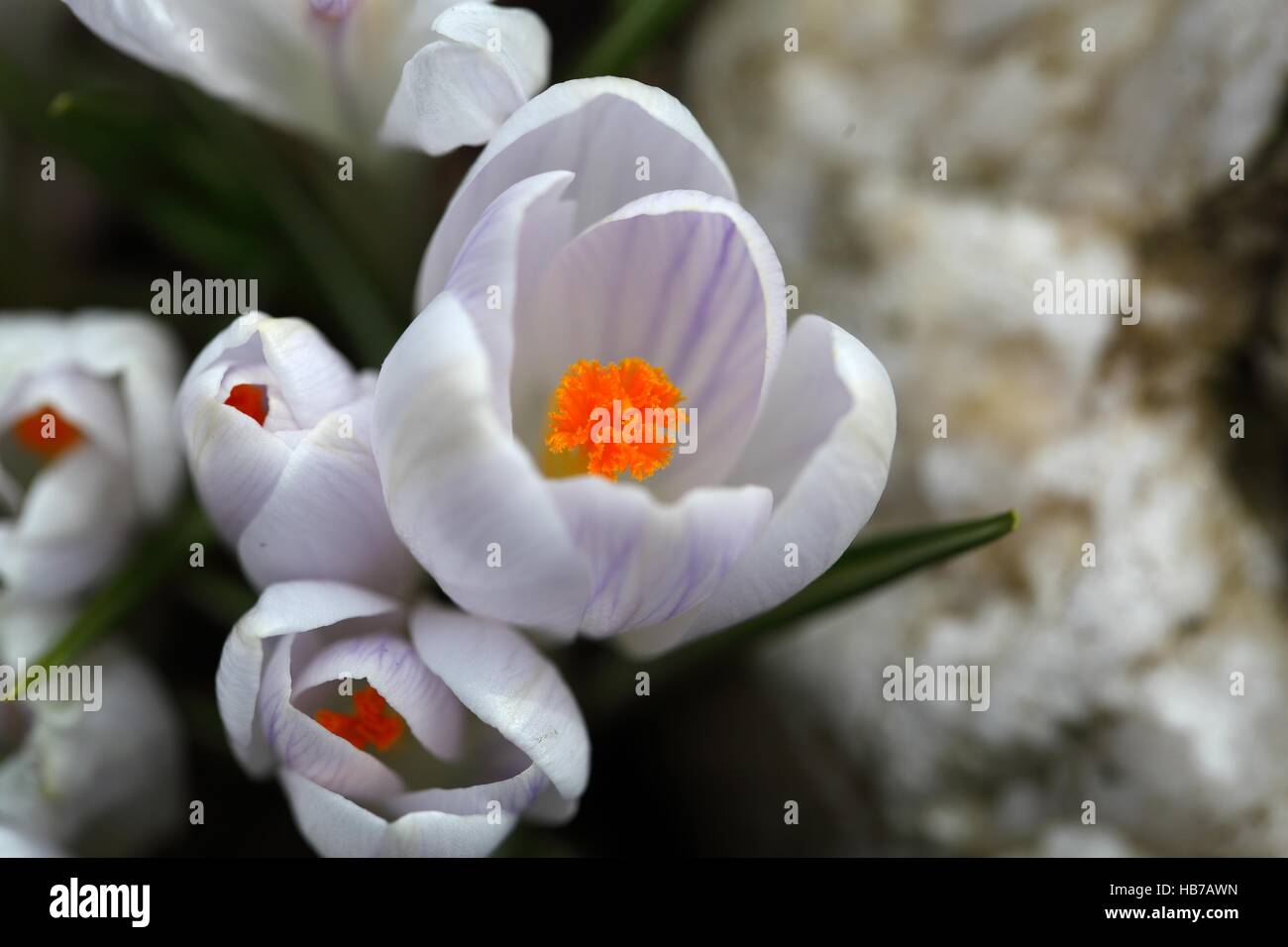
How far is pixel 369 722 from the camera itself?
2.09 ft

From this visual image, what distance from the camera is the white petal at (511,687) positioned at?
57 centimetres

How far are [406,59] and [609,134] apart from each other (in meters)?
0.17

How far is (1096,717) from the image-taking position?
761 mm

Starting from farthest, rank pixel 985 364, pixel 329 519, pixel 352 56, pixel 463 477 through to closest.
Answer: pixel 985 364 < pixel 352 56 < pixel 329 519 < pixel 463 477

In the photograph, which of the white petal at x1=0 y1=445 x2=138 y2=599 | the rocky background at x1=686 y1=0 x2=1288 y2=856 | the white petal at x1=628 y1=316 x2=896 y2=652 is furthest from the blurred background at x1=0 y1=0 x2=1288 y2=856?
the white petal at x1=628 y1=316 x2=896 y2=652

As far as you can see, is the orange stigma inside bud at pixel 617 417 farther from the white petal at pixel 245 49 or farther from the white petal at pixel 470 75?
the white petal at pixel 245 49

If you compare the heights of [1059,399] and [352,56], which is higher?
[352,56]

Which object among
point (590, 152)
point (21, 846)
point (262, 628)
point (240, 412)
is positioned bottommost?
point (21, 846)

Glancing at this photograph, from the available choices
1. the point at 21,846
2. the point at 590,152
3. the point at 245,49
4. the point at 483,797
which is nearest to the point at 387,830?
the point at 483,797

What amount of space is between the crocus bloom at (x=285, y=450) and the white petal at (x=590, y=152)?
3.3 inches

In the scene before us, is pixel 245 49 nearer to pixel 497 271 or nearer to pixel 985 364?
pixel 497 271

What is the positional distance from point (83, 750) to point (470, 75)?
474mm

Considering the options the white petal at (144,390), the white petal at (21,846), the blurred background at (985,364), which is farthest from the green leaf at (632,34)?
the white petal at (21,846)

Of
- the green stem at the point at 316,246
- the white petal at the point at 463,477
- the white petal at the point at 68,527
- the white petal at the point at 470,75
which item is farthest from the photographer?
the green stem at the point at 316,246
